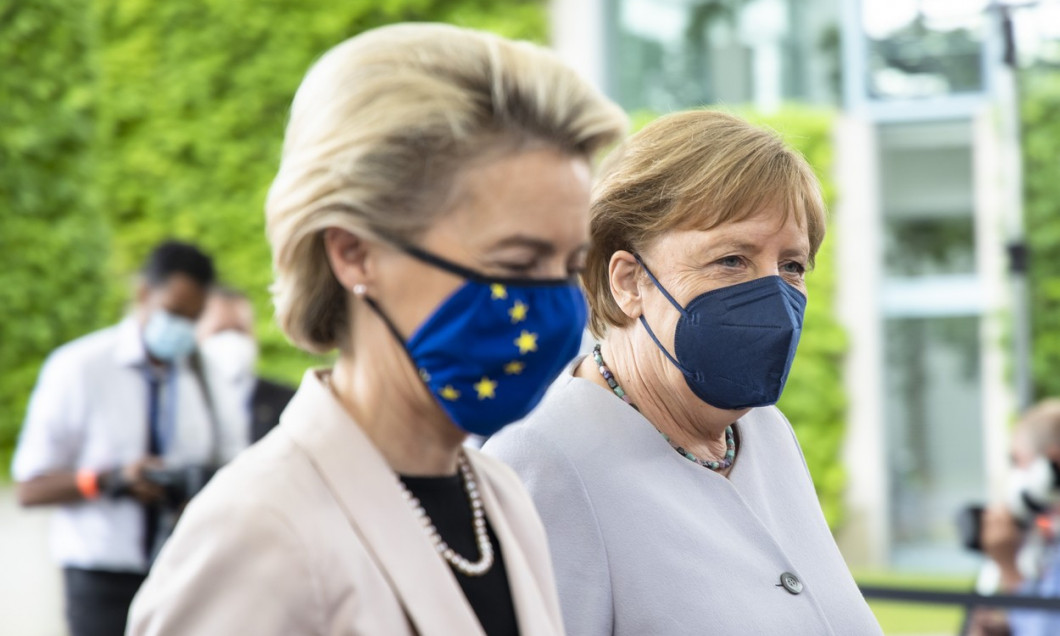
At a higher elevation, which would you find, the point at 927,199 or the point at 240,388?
the point at 240,388

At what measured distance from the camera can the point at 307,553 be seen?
1392 mm

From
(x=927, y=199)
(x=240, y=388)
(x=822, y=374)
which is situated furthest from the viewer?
(x=927, y=199)

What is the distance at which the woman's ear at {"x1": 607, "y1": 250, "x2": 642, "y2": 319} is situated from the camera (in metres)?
2.34

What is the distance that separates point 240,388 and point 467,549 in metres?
4.34

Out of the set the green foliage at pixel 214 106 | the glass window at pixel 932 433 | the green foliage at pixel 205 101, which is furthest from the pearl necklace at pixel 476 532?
the glass window at pixel 932 433

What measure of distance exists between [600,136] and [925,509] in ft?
40.2

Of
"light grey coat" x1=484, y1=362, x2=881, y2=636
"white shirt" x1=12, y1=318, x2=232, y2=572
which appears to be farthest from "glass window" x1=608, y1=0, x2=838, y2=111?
"light grey coat" x1=484, y1=362, x2=881, y2=636

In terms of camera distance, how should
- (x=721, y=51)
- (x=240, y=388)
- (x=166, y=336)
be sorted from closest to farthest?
(x=166, y=336), (x=240, y=388), (x=721, y=51)

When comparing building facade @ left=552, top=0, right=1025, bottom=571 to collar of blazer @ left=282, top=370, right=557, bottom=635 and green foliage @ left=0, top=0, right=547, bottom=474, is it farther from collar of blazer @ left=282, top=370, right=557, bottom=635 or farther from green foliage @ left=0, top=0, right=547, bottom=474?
collar of blazer @ left=282, top=370, right=557, bottom=635

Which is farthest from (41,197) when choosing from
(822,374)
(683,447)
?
(683,447)

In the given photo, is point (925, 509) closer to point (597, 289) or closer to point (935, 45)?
point (935, 45)

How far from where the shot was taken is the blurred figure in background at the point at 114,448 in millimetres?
4719

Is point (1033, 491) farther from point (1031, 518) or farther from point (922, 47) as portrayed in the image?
point (922, 47)

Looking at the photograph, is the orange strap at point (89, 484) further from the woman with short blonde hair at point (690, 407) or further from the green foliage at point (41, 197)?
the green foliage at point (41, 197)
